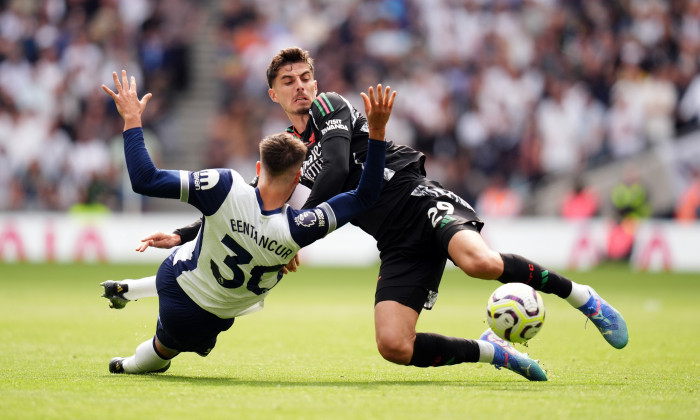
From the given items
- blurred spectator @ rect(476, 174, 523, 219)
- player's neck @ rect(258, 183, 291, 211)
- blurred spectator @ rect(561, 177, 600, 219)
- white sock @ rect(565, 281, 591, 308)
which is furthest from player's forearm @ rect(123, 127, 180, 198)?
blurred spectator @ rect(476, 174, 523, 219)

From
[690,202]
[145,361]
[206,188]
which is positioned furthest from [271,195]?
[690,202]

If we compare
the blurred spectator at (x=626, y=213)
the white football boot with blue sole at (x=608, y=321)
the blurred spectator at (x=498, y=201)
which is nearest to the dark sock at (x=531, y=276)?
the white football boot with blue sole at (x=608, y=321)

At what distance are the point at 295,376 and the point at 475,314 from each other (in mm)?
5780

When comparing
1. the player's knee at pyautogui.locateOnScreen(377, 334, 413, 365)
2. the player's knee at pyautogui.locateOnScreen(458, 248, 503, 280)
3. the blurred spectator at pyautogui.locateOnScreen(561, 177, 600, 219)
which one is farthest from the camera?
the blurred spectator at pyautogui.locateOnScreen(561, 177, 600, 219)

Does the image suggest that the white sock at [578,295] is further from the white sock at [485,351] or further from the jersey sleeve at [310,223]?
the jersey sleeve at [310,223]

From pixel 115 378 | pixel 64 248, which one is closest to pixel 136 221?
pixel 64 248

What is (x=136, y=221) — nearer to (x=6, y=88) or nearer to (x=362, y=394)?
(x=6, y=88)

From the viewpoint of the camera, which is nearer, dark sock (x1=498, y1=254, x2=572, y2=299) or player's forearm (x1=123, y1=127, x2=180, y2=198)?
player's forearm (x1=123, y1=127, x2=180, y2=198)

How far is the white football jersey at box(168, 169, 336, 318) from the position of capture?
6355mm

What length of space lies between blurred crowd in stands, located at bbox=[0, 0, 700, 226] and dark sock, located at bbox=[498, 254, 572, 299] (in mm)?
14790

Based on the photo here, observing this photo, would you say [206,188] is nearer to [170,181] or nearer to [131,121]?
[170,181]

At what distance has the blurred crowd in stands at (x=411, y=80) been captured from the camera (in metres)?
22.0

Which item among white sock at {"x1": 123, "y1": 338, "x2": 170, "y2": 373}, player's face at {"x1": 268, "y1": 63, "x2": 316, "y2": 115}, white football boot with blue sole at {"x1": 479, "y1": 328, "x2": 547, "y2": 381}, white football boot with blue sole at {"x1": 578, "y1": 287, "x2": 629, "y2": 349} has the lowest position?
white sock at {"x1": 123, "y1": 338, "x2": 170, "y2": 373}

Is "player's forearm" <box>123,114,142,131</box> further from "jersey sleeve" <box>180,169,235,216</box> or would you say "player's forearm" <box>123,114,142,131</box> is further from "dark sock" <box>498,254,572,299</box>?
"dark sock" <box>498,254,572,299</box>
